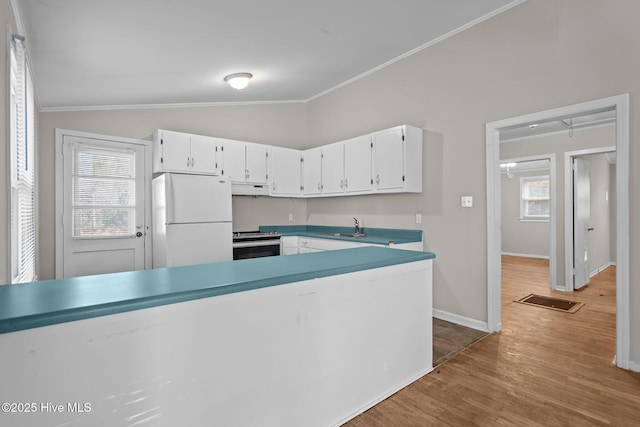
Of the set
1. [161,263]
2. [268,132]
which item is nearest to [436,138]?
[268,132]

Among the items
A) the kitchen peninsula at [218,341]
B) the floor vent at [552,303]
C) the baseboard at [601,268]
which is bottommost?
the floor vent at [552,303]

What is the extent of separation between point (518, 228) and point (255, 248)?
6806 mm

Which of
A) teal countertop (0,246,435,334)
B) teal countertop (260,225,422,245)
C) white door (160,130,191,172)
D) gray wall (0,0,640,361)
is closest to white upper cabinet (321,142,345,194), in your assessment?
gray wall (0,0,640,361)

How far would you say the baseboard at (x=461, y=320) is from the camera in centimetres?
320

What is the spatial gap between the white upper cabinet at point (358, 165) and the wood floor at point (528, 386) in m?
2.12

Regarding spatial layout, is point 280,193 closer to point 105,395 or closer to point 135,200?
point 135,200

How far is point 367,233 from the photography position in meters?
4.41

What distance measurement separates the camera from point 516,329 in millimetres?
3191

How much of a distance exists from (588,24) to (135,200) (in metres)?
4.80

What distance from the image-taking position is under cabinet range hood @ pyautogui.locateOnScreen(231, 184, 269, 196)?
4.49 metres

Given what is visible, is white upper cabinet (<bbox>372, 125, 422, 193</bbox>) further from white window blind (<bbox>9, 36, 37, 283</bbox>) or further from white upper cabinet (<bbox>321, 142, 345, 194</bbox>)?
white window blind (<bbox>9, 36, 37, 283</bbox>)

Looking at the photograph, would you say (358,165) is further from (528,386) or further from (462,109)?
(528,386)

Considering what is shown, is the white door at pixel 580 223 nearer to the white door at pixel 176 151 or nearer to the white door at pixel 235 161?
the white door at pixel 235 161

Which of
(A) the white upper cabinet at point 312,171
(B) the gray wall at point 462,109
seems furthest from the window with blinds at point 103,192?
(A) the white upper cabinet at point 312,171
